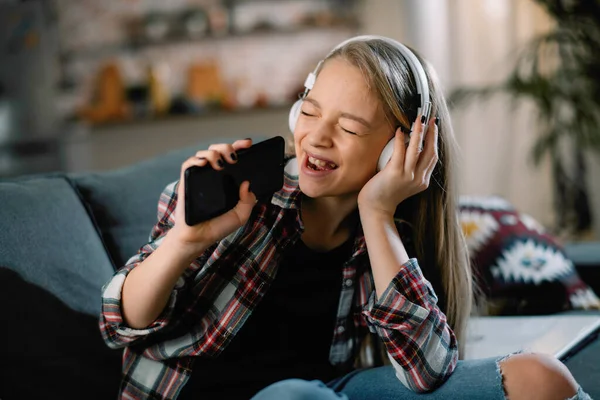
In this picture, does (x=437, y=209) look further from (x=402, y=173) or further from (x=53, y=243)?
(x=53, y=243)

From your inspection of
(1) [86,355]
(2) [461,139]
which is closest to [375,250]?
(1) [86,355]

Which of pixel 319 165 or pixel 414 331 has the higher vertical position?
pixel 319 165

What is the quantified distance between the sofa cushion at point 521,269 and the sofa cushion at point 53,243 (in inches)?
35.1

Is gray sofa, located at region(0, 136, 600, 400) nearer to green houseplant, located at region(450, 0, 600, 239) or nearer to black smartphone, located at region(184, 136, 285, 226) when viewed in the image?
black smartphone, located at region(184, 136, 285, 226)

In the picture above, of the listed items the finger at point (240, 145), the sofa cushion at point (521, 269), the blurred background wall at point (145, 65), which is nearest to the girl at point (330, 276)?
the finger at point (240, 145)

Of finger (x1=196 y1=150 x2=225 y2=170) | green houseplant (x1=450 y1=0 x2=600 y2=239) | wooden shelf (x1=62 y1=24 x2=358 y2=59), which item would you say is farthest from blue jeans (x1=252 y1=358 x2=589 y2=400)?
wooden shelf (x1=62 y1=24 x2=358 y2=59)

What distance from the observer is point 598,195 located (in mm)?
3629

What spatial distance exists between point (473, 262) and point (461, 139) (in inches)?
87.4

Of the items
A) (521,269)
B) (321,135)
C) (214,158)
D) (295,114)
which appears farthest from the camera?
(521,269)

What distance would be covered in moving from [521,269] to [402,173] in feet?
2.38

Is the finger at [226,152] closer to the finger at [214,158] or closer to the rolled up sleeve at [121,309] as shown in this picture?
the finger at [214,158]

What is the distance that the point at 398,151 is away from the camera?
1.06 metres

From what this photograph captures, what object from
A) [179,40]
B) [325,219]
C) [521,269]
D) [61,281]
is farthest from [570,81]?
[179,40]

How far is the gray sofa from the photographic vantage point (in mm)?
1105
